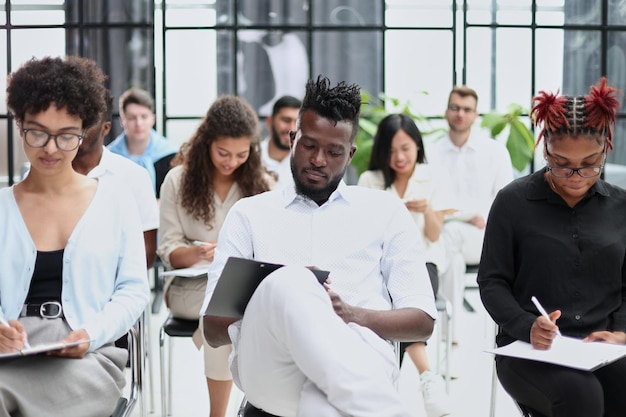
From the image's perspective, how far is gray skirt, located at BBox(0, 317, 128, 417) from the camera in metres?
2.36

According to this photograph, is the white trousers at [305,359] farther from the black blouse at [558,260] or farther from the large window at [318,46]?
the large window at [318,46]

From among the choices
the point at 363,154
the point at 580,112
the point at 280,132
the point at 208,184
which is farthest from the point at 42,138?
the point at 363,154

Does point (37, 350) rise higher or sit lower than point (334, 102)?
lower

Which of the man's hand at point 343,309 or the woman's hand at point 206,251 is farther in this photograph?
the woman's hand at point 206,251

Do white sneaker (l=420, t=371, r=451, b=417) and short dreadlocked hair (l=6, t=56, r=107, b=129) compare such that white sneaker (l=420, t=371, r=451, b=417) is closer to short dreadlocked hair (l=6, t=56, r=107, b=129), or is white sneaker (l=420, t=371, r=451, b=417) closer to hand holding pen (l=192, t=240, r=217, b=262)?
hand holding pen (l=192, t=240, r=217, b=262)

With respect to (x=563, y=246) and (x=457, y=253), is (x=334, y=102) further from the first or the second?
(x=457, y=253)

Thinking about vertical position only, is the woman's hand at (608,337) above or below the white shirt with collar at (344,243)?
below

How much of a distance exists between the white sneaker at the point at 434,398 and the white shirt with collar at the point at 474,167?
2.04 meters

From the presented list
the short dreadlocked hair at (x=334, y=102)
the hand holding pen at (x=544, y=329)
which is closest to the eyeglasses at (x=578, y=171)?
the hand holding pen at (x=544, y=329)

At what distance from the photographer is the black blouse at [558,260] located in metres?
2.78

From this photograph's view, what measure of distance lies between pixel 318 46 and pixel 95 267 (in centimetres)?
463

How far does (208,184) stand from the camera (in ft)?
13.2

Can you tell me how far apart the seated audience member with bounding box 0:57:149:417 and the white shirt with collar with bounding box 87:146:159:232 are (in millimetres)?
1190

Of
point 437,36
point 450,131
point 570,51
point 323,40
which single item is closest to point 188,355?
point 450,131
